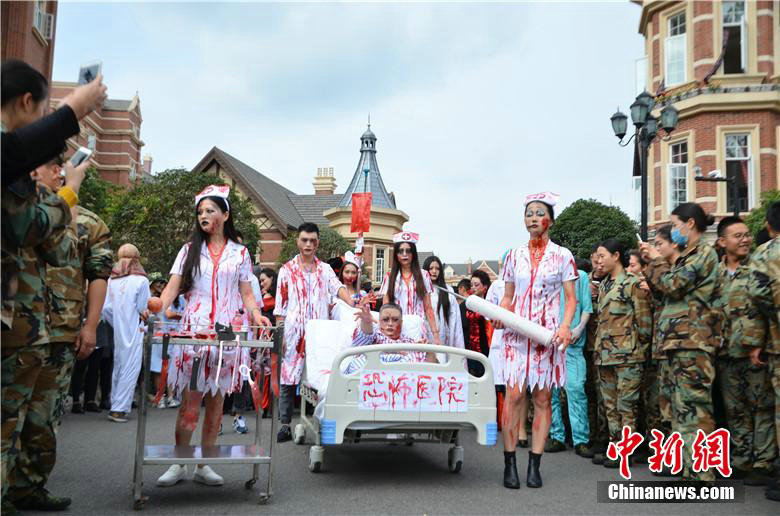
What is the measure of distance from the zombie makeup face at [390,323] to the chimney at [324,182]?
170 feet

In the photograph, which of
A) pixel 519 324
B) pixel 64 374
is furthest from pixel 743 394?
pixel 64 374

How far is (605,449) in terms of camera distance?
7.09 m

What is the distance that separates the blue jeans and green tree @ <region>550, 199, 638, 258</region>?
2019 centimetres

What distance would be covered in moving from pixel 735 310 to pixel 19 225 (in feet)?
17.6

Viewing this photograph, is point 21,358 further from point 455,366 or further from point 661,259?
point 661,259

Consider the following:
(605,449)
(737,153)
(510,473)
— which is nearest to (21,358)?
(510,473)

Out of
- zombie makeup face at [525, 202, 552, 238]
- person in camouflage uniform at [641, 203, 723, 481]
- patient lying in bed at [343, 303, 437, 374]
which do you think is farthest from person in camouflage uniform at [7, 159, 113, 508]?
person in camouflage uniform at [641, 203, 723, 481]

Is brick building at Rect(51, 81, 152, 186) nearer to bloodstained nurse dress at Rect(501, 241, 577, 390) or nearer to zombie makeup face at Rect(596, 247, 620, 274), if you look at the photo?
zombie makeup face at Rect(596, 247, 620, 274)

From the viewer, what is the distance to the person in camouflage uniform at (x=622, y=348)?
21.5 ft

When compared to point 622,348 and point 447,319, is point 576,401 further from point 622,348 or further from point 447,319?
point 447,319

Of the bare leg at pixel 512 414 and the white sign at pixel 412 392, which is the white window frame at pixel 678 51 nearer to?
the bare leg at pixel 512 414

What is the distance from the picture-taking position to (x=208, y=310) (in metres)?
5.13

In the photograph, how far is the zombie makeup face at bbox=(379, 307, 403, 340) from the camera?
6164mm

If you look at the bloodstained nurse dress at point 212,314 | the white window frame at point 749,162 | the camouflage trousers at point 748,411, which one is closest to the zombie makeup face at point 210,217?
the bloodstained nurse dress at point 212,314
